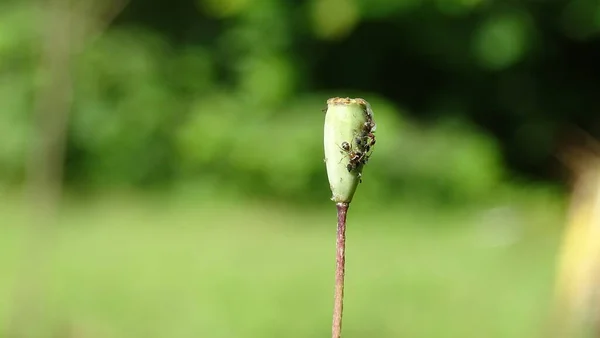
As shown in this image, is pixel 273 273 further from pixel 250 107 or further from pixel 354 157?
pixel 354 157

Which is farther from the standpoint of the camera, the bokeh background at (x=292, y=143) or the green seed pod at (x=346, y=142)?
the bokeh background at (x=292, y=143)

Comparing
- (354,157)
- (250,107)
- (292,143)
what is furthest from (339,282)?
(250,107)

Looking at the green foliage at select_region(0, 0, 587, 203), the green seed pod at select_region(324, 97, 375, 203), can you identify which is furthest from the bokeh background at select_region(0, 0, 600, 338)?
the green seed pod at select_region(324, 97, 375, 203)

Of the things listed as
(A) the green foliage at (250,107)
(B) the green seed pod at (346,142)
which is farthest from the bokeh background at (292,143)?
(B) the green seed pod at (346,142)

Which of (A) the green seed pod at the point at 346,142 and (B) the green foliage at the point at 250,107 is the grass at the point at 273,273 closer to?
(B) the green foliage at the point at 250,107

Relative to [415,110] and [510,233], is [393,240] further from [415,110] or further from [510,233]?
[415,110]

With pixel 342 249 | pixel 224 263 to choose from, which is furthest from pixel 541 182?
pixel 342 249
